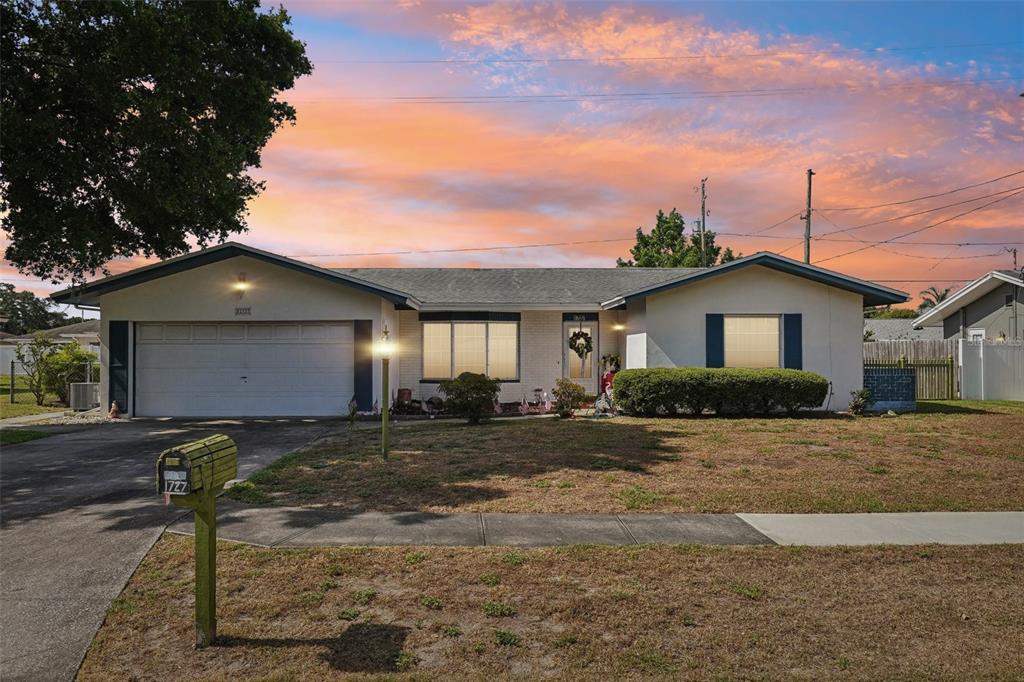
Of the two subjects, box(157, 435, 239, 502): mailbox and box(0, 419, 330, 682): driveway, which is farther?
box(0, 419, 330, 682): driveway

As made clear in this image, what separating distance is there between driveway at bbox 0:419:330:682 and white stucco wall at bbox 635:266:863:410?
9642 millimetres

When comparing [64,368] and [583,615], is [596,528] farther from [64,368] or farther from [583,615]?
[64,368]

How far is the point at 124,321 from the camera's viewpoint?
56.4 ft

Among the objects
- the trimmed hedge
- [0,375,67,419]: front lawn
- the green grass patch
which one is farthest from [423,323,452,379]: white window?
[0,375,67,419]: front lawn

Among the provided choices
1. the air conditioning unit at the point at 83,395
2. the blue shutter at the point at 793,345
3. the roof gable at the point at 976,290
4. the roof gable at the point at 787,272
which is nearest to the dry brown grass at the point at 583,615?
the roof gable at the point at 787,272

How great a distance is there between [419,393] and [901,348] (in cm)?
2231

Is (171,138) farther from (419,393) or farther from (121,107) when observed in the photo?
Result: (419,393)

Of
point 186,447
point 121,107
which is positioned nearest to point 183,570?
point 186,447

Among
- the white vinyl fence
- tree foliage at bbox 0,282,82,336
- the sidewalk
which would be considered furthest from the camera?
tree foliage at bbox 0,282,82,336

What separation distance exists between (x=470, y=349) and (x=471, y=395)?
4.42 meters

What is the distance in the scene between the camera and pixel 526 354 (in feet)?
64.7

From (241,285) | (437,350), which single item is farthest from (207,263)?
(437,350)

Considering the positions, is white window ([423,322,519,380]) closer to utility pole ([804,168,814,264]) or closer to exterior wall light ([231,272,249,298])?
exterior wall light ([231,272,249,298])

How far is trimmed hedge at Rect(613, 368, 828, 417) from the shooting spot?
16.0 meters
